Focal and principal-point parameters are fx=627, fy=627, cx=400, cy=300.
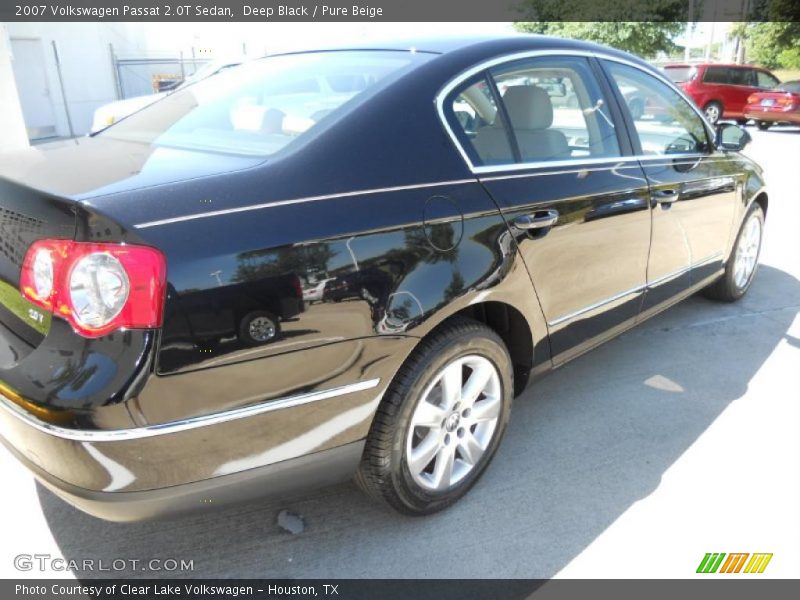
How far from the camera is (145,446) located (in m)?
1.57

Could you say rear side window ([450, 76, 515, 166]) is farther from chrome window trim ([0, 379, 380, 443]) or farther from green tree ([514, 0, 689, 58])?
green tree ([514, 0, 689, 58])

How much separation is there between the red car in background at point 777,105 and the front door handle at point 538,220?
17980 millimetres

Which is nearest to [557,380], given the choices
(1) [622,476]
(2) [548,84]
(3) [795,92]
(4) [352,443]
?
(1) [622,476]

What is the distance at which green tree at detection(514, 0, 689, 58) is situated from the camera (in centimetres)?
3297

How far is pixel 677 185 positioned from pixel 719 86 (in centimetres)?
1782

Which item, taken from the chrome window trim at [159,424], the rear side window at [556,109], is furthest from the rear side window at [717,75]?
the chrome window trim at [159,424]

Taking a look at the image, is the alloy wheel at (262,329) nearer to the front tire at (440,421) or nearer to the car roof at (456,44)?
the front tire at (440,421)

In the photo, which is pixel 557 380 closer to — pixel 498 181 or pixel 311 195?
pixel 498 181

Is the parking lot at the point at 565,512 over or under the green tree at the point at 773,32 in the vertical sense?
under

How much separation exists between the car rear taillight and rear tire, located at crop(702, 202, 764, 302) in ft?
12.8

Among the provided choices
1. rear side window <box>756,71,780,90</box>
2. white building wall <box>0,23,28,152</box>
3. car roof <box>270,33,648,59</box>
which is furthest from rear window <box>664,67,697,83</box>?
car roof <box>270,33,648,59</box>

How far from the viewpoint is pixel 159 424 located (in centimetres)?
157

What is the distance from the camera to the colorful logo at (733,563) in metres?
2.23

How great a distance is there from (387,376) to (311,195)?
61cm
